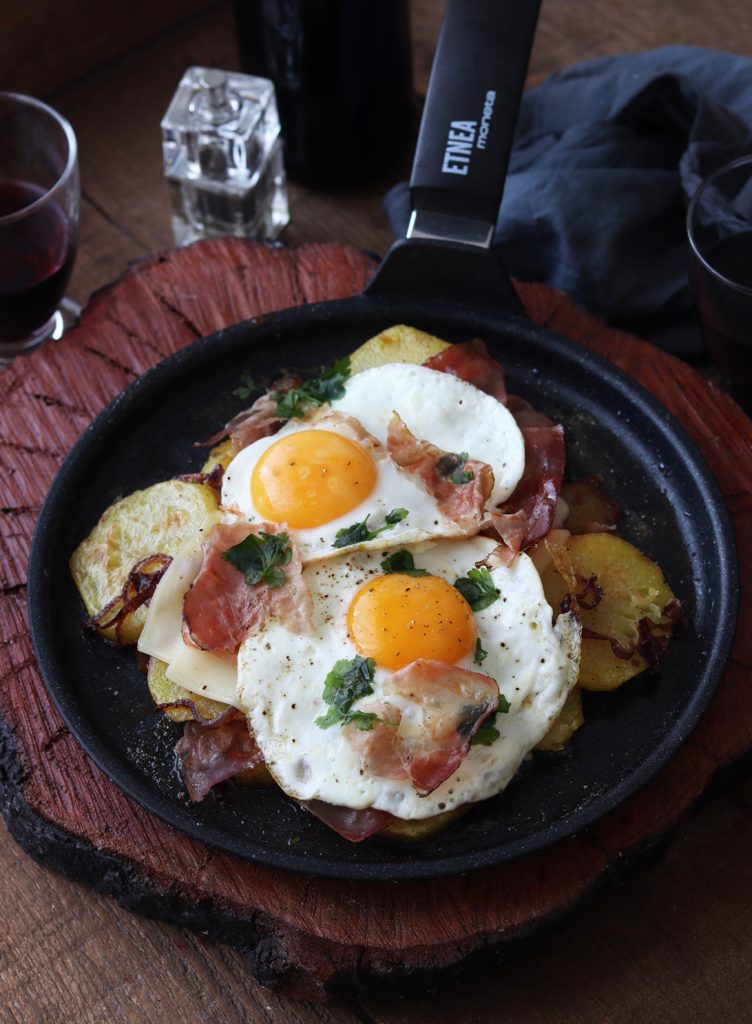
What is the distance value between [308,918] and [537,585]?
0.82m

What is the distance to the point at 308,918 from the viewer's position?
2.39 m

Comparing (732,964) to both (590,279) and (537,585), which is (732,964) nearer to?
(537,585)

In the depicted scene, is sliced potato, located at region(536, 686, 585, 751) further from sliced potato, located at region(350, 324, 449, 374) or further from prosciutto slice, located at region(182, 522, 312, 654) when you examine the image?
sliced potato, located at region(350, 324, 449, 374)

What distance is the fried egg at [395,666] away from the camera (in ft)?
7.48

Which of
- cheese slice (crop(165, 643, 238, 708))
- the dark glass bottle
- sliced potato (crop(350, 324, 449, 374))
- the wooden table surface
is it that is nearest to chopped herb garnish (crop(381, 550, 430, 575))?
cheese slice (crop(165, 643, 238, 708))

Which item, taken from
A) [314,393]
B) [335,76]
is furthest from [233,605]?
[335,76]

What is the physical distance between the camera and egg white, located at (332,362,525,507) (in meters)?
2.69

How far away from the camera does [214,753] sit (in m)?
2.39

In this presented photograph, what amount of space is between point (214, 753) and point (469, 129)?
1628 mm

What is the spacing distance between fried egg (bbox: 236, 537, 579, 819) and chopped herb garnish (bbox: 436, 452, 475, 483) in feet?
0.78

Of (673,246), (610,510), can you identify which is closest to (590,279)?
(673,246)

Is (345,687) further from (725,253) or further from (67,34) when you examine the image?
(67,34)

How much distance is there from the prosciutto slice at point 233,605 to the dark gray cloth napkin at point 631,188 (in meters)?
1.25

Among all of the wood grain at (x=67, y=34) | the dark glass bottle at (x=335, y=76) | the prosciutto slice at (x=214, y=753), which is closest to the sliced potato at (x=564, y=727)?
the prosciutto slice at (x=214, y=753)
